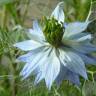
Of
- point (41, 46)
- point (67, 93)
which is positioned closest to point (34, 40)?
point (41, 46)

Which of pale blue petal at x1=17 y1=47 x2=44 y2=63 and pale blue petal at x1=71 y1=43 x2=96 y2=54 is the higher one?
pale blue petal at x1=17 y1=47 x2=44 y2=63

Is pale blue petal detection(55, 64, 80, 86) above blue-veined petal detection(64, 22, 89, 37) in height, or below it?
below

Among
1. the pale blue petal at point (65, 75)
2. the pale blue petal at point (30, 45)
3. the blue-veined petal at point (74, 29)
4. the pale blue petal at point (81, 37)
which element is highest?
the blue-veined petal at point (74, 29)

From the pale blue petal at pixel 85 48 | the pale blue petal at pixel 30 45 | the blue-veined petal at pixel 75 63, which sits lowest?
the blue-veined petal at pixel 75 63

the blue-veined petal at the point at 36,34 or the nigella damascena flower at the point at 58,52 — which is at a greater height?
the blue-veined petal at the point at 36,34

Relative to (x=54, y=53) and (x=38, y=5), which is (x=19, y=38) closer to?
(x=54, y=53)

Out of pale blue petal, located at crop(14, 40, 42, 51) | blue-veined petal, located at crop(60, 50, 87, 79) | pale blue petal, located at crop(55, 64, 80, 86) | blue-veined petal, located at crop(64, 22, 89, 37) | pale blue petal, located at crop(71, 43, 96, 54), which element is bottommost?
pale blue petal, located at crop(55, 64, 80, 86)

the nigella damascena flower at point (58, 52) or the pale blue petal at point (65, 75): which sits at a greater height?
the nigella damascena flower at point (58, 52)
